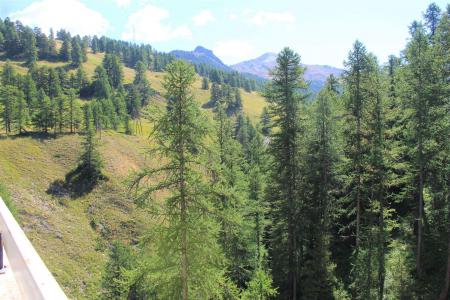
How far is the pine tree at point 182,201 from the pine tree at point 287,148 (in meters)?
12.0

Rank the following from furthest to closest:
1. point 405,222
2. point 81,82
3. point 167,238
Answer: point 81,82 < point 405,222 < point 167,238

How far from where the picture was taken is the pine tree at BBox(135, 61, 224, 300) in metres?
13.1

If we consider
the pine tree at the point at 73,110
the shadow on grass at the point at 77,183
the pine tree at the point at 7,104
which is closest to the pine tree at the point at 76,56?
the pine tree at the point at 73,110

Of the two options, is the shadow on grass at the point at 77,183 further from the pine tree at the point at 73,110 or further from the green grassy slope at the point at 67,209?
the pine tree at the point at 73,110

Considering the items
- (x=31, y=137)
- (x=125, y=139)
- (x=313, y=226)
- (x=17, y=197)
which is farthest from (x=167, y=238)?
(x=125, y=139)

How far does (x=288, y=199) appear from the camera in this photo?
2502 centimetres

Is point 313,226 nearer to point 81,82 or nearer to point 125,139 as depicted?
point 125,139

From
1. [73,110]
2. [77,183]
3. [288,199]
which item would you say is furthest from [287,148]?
[73,110]

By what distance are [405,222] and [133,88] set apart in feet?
331

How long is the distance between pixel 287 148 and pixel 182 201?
1272cm

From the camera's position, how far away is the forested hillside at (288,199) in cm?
1339

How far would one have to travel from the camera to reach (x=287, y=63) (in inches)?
952

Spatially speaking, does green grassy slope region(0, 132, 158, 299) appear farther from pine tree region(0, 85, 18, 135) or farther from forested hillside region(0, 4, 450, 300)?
pine tree region(0, 85, 18, 135)

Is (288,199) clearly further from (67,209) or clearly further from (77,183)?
(77,183)
